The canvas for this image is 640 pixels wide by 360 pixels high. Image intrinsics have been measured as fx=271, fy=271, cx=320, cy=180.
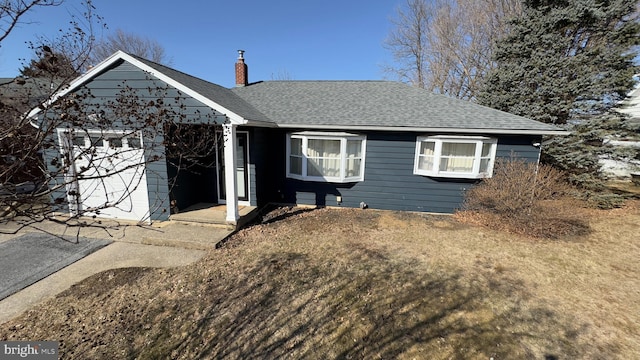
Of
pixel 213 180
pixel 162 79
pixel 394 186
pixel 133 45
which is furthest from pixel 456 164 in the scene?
pixel 133 45

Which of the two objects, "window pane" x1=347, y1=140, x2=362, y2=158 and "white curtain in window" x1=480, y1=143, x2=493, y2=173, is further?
"window pane" x1=347, y1=140, x2=362, y2=158

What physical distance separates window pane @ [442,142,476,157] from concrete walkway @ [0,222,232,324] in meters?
6.44

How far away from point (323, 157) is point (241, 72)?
19.7 feet

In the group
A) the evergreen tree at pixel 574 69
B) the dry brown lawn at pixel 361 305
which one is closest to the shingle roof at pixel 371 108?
the dry brown lawn at pixel 361 305

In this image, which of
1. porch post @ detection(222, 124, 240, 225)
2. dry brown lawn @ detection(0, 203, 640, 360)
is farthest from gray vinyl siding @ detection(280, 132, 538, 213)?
porch post @ detection(222, 124, 240, 225)

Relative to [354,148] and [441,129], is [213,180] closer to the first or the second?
[354,148]

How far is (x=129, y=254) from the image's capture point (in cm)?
533

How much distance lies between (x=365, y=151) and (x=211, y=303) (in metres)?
6.01

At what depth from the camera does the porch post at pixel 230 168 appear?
20.5 feet

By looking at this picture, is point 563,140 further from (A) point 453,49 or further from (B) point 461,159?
(A) point 453,49

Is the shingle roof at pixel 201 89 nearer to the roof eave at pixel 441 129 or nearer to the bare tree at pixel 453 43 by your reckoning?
the roof eave at pixel 441 129

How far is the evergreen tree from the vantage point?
30.5ft

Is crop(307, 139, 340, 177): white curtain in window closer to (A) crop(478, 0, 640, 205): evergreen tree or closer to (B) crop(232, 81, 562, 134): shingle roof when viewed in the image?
(B) crop(232, 81, 562, 134): shingle roof

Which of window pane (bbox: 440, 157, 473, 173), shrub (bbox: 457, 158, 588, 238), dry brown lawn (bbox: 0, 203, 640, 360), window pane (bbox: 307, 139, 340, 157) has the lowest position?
dry brown lawn (bbox: 0, 203, 640, 360)
